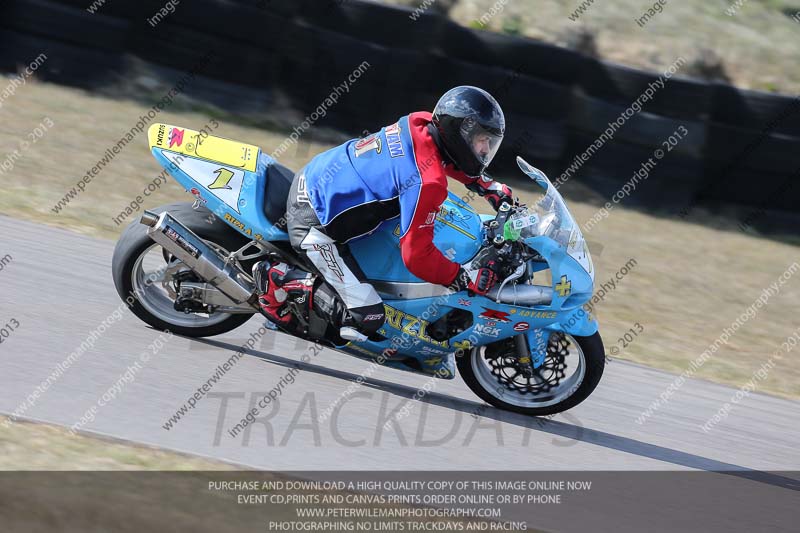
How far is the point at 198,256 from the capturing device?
18.4ft

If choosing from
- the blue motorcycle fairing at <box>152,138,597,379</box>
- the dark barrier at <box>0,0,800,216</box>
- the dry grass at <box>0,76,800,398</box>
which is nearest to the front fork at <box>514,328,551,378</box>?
the blue motorcycle fairing at <box>152,138,597,379</box>

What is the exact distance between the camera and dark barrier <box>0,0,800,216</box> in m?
11.3

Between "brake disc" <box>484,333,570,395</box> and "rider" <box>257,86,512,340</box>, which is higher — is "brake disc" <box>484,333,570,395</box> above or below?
below

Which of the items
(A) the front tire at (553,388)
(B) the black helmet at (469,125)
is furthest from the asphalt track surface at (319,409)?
(B) the black helmet at (469,125)

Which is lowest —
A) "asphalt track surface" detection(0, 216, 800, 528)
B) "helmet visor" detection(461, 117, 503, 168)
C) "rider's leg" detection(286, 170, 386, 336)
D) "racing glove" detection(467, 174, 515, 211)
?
"asphalt track surface" detection(0, 216, 800, 528)

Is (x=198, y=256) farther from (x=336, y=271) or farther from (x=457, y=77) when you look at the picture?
(x=457, y=77)

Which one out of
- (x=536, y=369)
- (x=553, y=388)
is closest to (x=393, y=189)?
(x=536, y=369)

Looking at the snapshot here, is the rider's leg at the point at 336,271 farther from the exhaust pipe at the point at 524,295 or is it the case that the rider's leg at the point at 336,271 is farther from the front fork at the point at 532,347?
the front fork at the point at 532,347

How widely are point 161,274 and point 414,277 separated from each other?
158 cm

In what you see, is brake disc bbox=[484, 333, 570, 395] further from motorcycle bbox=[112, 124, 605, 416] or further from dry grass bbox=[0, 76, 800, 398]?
dry grass bbox=[0, 76, 800, 398]

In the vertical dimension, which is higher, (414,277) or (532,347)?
(414,277)

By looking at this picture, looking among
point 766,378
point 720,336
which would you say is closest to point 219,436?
point 766,378

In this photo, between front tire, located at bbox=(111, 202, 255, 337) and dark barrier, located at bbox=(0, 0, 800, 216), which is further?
dark barrier, located at bbox=(0, 0, 800, 216)

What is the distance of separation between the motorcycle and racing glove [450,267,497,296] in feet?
0.18
